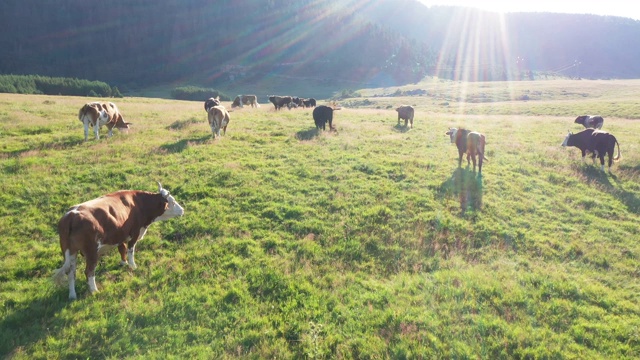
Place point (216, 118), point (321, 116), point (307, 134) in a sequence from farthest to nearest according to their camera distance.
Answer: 1. point (321, 116)
2. point (307, 134)
3. point (216, 118)

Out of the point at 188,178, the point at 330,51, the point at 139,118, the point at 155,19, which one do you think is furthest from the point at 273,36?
the point at 188,178

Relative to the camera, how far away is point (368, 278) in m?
8.32

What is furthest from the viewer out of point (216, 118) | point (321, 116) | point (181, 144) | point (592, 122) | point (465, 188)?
point (592, 122)

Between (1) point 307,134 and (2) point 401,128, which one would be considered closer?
(1) point 307,134

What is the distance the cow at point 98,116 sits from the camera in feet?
54.9

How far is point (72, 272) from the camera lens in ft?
22.4

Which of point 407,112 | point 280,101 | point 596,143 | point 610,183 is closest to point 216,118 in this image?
point 407,112

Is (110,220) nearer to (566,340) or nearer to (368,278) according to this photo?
(368,278)

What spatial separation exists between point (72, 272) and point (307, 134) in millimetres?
16050

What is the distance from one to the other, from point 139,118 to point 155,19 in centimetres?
20496

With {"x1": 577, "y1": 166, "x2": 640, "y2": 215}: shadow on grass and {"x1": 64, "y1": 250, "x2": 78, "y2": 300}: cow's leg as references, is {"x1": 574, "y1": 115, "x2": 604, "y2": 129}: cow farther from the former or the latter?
{"x1": 64, "y1": 250, "x2": 78, "y2": 300}: cow's leg

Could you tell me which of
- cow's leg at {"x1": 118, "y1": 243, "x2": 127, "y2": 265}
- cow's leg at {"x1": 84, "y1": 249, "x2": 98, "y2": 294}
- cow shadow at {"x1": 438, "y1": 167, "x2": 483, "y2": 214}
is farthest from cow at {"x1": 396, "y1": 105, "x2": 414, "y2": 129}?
cow's leg at {"x1": 84, "y1": 249, "x2": 98, "y2": 294}

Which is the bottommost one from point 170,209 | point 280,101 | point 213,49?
point 170,209

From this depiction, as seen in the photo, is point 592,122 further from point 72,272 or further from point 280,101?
point 72,272
